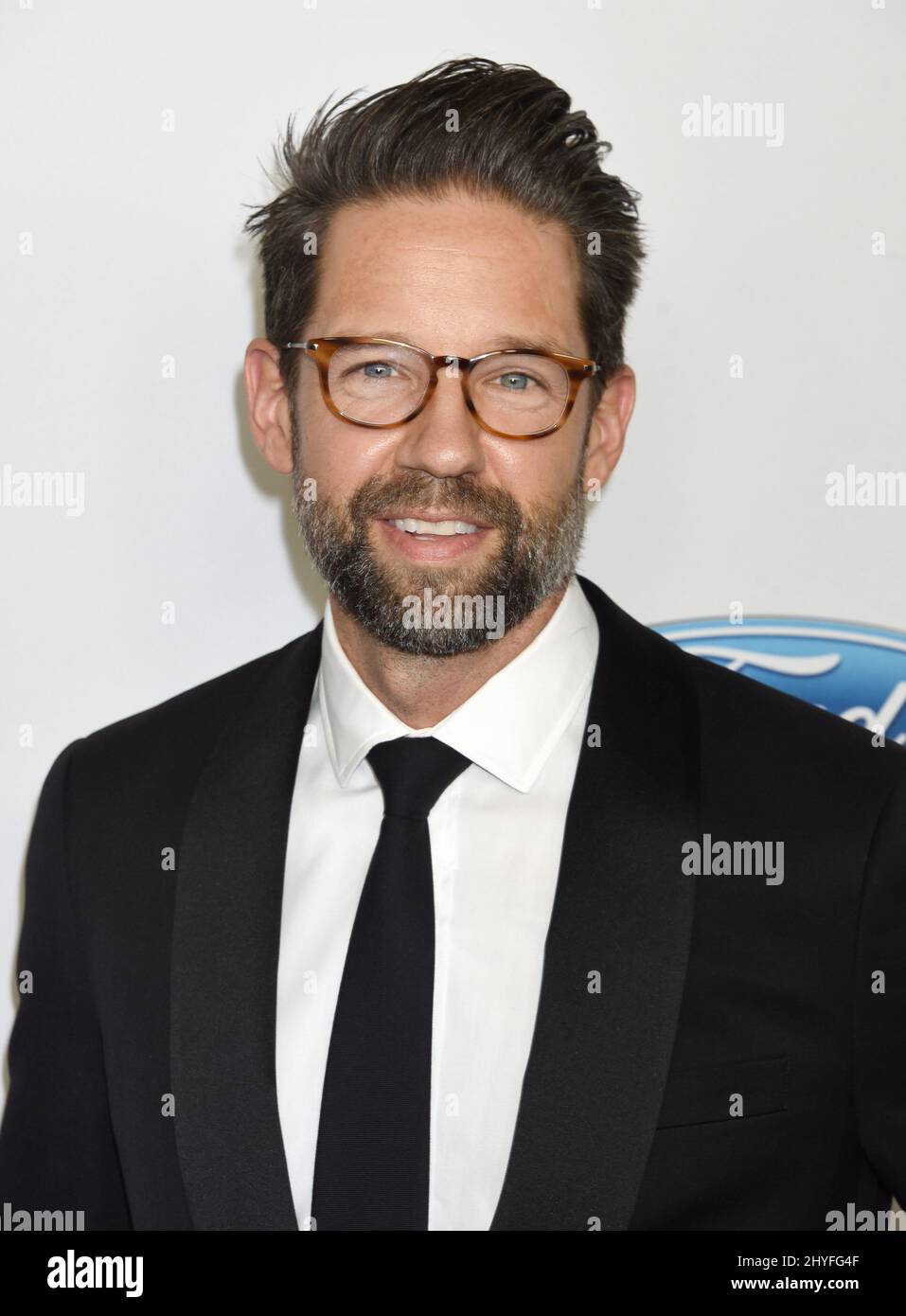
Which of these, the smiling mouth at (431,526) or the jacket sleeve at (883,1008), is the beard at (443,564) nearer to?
the smiling mouth at (431,526)

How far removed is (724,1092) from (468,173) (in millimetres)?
1188

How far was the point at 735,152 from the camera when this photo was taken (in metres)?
2.30

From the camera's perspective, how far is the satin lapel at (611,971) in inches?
63.4

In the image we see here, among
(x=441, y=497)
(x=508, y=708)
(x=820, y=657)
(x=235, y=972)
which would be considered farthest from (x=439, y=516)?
(x=820, y=657)

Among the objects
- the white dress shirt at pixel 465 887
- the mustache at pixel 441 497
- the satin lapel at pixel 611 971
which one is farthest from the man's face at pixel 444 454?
the satin lapel at pixel 611 971

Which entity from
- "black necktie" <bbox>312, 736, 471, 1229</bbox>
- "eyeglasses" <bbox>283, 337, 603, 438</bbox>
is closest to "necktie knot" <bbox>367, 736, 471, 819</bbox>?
"black necktie" <bbox>312, 736, 471, 1229</bbox>

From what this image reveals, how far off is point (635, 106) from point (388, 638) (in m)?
1.03

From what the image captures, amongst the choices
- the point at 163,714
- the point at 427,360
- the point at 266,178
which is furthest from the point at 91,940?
the point at 266,178

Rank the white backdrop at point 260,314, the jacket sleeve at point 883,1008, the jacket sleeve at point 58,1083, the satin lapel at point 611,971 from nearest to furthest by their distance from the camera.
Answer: the satin lapel at point 611,971 → the jacket sleeve at point 883,1008 → the jacket sleeve at point 58,1083 → the white backdrop at point 260,314

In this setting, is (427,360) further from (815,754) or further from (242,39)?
(242,39)

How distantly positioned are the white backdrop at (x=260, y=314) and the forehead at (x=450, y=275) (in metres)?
0.45

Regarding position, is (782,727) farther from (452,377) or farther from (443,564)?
(452,377)

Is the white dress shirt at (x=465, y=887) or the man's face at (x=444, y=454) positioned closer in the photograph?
the white dress shirt at (x=465, y=887)

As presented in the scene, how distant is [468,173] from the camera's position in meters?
1.90
